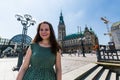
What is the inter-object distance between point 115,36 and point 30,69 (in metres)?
24.6

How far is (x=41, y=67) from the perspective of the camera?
1583 millimetres

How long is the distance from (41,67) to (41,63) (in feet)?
0.18

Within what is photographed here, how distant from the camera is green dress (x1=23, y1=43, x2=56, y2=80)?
157 centimetres

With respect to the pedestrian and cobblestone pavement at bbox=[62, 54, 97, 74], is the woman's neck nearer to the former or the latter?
the pedestrian

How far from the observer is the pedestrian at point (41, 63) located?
5.16 ft

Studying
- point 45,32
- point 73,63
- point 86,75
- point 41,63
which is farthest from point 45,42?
point 73,63

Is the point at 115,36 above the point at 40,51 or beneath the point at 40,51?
above

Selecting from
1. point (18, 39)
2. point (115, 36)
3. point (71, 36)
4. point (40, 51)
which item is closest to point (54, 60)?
Answer: point (40, 51)

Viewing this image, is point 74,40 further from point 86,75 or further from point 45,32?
point 45,32

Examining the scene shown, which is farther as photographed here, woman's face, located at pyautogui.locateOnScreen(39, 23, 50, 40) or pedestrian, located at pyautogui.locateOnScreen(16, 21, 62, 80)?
woman's face, located at pyautogui.locateOnScreen(39, 23, 50, 40)

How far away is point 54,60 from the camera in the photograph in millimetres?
1662

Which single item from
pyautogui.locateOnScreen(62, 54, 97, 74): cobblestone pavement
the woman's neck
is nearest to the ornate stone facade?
pyautogui.locateOnScreen(62, 54, 97, 74): cobblestone pavement

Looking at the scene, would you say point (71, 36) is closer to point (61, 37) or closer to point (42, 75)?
point (61, 37)

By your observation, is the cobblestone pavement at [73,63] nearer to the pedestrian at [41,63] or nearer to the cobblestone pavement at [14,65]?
the cobblestone pavement at [14,65]
